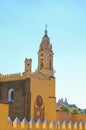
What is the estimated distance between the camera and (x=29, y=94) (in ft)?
122

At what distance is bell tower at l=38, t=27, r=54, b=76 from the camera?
43969 mm

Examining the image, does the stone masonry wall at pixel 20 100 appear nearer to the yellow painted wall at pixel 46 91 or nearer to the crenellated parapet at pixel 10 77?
the crenellated parapet at pixel 10 77

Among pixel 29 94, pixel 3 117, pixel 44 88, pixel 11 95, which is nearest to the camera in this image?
pixel 3 117

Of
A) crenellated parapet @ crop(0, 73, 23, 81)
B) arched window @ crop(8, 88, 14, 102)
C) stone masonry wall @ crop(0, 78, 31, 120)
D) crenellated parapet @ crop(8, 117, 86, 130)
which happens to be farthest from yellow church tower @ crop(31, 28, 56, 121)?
crenellated parapet @ crop(8, 117, 86, 130)

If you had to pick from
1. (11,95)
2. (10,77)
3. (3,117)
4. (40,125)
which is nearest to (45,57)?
(10,77)

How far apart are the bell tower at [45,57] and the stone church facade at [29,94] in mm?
1882

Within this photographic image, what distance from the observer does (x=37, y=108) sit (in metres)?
38.3

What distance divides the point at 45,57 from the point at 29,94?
8.50m

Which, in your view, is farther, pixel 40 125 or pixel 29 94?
pixel 29 94

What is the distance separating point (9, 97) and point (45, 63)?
26.5 ft

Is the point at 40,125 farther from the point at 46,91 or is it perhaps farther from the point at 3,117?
the point at 46,91

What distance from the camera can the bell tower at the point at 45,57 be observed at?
43969mm

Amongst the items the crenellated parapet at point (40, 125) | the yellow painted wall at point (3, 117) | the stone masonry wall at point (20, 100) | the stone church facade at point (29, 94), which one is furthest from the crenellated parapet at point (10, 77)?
the yellow painted wall at point (3, 117)

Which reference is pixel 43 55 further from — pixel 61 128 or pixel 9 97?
pixel 61 128
